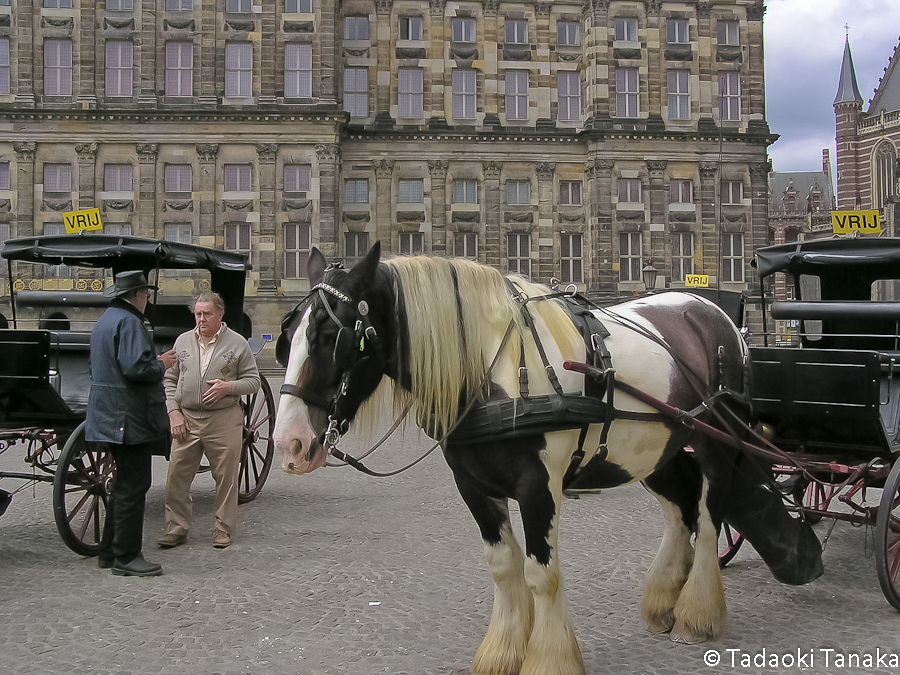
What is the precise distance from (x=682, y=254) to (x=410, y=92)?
13.7 meters

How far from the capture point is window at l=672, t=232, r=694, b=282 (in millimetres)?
32875

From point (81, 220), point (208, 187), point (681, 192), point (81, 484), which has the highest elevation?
point (681, 192)

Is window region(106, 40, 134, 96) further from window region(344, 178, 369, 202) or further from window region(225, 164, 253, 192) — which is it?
window region(344, 178, 369, 202)

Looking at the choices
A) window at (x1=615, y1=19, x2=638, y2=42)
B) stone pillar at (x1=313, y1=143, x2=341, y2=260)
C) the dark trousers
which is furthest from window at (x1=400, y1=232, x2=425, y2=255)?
the dark trousers

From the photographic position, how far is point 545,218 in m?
32.6

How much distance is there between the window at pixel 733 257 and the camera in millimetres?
33062

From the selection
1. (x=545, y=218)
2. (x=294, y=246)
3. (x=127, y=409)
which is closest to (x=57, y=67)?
(x=294, y=246)

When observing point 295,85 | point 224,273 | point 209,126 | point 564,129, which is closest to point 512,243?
point 564,129

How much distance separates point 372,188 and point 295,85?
201 inches

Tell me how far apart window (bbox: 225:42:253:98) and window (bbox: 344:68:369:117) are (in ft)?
13.2

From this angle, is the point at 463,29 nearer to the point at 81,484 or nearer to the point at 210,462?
the point at 210,462

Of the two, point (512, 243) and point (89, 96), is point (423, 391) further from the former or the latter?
point (89, 96)

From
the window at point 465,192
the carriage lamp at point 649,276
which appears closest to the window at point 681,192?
the carriage lamp at point 649,276

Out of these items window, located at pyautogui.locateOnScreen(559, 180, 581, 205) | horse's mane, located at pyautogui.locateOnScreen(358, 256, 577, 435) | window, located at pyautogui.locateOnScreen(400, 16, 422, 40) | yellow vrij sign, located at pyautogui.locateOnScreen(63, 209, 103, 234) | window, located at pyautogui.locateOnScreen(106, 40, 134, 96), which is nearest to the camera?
horse's mane, located at pyautogui.locateOnScreen(358, 256, 577, 435)
